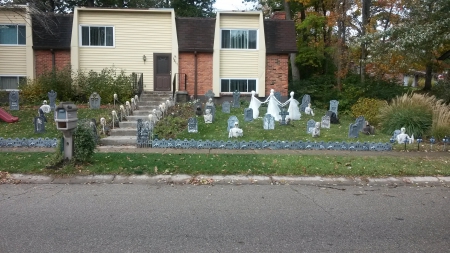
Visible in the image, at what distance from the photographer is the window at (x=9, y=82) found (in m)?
22.8

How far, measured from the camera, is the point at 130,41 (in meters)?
23.0

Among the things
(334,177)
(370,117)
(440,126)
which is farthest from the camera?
(370,117)

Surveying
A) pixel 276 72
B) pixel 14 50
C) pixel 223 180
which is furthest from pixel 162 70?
pixel 223 180

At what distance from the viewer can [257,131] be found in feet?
47.9

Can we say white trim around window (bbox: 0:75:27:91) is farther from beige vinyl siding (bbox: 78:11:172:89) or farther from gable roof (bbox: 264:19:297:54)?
gable roof (bbox: 264:19:297:54)

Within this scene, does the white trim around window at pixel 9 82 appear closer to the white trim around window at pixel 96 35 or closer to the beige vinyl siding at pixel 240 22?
the white trim around window at pixel 96 35

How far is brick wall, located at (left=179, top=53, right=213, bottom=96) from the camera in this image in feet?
75.5

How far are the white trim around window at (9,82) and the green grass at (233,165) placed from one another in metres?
13.6

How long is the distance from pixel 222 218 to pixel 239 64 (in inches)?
707

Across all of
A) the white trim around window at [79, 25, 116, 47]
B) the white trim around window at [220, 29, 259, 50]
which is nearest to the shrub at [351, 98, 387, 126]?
the white trim around window at [220, 29, 259, 50]

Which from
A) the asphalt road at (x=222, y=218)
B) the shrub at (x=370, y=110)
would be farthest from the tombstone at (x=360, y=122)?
the asphalt road at (x=222, y=218)

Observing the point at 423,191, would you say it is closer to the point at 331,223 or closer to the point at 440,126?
the point at 331,223

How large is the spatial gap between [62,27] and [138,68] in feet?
15.2

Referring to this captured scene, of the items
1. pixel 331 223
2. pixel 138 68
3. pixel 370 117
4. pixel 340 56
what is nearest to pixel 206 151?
pixel 331 223
